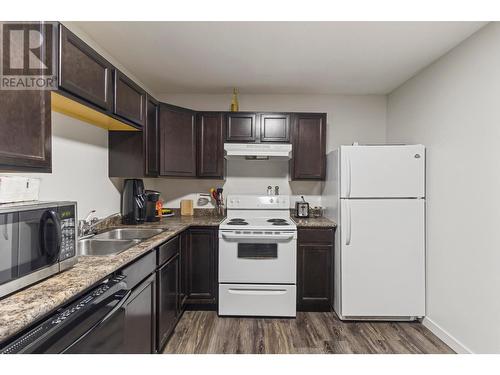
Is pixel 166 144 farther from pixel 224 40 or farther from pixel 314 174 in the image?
pixel 314 174

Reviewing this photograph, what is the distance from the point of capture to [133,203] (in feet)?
8.55

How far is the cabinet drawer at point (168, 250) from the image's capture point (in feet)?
6.43

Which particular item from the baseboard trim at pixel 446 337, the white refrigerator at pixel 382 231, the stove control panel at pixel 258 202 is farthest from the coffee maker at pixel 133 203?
the baseboard trim at pixel 446 337

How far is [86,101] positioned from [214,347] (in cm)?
202

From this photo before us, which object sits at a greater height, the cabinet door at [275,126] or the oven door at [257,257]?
the cabinet door at [275,126]

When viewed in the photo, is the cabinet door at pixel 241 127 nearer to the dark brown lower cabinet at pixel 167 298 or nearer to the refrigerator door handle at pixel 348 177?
the refrigerator door handle at pixel 348 177

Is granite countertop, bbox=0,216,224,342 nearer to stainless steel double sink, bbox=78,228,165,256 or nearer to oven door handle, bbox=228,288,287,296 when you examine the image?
stainless steel double sink, bbox=78,228,165,256

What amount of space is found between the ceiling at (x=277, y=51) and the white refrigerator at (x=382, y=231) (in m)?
0.82

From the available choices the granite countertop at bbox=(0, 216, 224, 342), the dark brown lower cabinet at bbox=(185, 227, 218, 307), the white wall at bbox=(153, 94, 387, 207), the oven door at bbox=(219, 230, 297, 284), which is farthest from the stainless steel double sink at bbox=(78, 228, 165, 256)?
the white wall at bbox=(153, 94, 387, 207)

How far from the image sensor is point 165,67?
2.58 meters

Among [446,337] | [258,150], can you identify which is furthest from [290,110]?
[446,337]

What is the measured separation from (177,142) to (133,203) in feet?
2.61

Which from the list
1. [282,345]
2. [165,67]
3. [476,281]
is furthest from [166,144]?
[476,281]

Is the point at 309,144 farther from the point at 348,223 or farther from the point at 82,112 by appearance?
the point at 82,112
